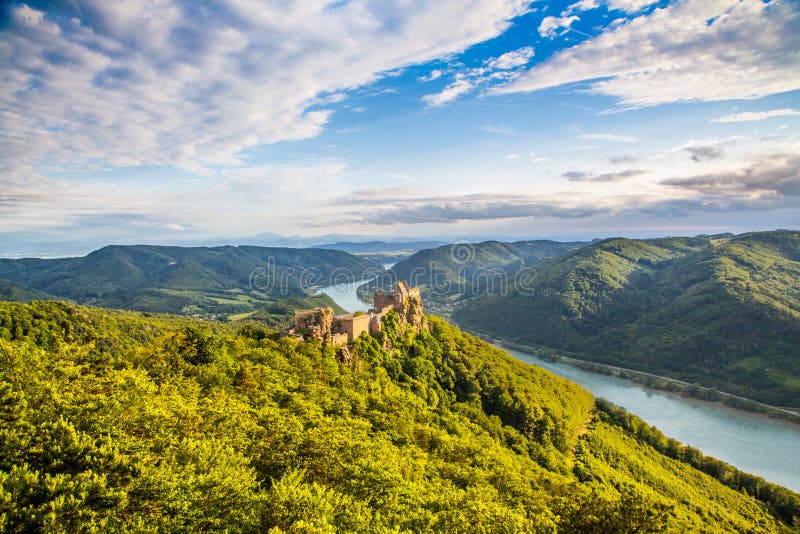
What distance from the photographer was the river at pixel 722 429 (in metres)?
77.1

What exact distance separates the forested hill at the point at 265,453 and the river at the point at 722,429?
1198 inches

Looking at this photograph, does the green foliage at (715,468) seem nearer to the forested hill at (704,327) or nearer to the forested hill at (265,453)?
the forested hill at (265,453)

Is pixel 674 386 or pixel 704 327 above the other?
pixel 704 327

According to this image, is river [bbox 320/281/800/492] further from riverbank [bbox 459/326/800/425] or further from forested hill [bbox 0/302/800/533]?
forested hill [bbox 0/302/800/533]

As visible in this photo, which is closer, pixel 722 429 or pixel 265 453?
pixel 265 453

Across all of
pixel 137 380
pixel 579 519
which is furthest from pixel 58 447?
pixel 579 519

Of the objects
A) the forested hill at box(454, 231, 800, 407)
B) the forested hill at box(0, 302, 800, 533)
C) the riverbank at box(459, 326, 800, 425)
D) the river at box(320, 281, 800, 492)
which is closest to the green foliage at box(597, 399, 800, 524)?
the forested hill at box(0, 302, 800, 533)

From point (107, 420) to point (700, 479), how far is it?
246 ft

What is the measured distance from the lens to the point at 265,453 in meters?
19.4

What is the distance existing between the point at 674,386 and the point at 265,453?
130560mm

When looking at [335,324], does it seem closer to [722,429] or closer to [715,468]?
[715,468]

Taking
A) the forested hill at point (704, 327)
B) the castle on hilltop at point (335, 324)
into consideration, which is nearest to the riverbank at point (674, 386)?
the forested hill at point (704, 327)

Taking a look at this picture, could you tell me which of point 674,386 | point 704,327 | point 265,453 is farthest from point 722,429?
point 265,453

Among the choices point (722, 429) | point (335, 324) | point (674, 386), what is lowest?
point (722, 429)
